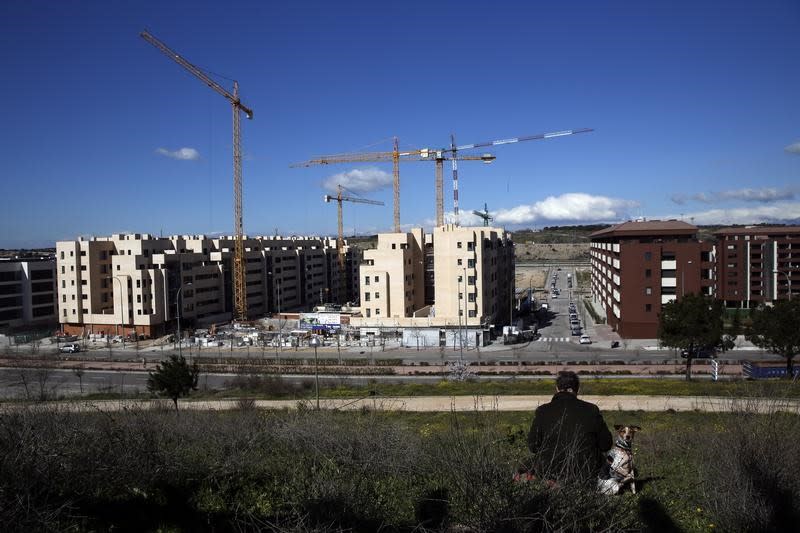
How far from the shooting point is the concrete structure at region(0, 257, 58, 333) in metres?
50.2

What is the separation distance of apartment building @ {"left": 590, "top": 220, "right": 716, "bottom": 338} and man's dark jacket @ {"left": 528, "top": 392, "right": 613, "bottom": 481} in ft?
116

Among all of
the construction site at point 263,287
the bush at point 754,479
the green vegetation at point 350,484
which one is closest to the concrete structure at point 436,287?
the construction site at point 263,287

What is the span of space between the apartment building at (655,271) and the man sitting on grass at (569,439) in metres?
35.5

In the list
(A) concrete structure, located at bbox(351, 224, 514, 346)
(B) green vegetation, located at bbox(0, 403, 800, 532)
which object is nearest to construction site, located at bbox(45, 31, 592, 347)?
(A) concrete structure, located at bbox(351, 224, 514, 346)

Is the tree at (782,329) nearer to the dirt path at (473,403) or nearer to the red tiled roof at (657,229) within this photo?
Answer: the dirt path at (473,403)

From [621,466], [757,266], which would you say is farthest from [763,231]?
[621,466]

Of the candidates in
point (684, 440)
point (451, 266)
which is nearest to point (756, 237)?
point (451, 266)

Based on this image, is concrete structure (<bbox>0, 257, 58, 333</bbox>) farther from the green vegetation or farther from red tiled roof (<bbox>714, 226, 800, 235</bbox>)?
red tiled roof (<bbox>714, 226, 800, 235</bbox>)

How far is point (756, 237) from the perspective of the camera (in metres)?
49.2

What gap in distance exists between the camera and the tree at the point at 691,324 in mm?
26406

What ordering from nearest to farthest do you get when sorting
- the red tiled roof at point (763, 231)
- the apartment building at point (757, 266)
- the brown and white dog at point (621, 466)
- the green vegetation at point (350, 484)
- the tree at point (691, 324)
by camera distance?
the green vegetation at point (350, 484) < the brown and white dog at point (621, 466) < the tree at point (691, 324) < the apartment building at point (757, 266) < the red tiled roof at point (763, 231)

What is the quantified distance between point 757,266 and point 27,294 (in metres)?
60.5

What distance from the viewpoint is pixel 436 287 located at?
1613 inches

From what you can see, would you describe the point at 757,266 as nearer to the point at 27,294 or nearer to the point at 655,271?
the point at 655,271
